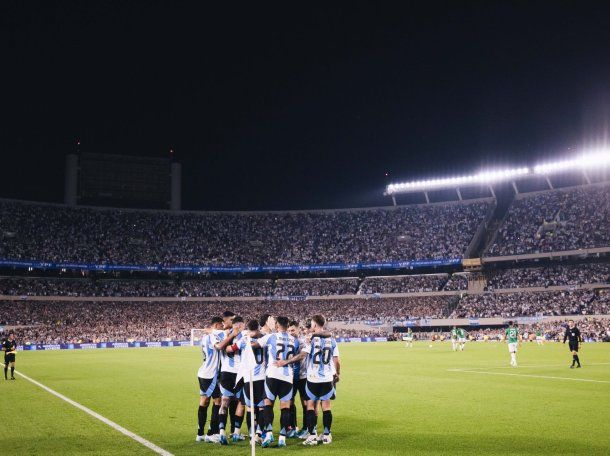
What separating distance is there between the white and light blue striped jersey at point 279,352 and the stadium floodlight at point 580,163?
251 ft

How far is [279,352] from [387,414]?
5.36m

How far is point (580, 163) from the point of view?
7862 cm

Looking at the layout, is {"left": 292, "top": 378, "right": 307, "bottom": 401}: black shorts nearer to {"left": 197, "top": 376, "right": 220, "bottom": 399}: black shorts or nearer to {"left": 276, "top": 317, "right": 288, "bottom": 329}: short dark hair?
{"left": 276, "top": 317, "right": 288, "bottom": 329}: short dark hair

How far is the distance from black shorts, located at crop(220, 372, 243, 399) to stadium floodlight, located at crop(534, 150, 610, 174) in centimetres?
7679

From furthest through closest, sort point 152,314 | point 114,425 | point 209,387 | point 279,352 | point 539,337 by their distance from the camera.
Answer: point 152,314, point 539,337, point 114,425, point 209,387, point 279,352

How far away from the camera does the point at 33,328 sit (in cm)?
7019

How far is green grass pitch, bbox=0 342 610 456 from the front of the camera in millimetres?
11305

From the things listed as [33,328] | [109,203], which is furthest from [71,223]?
[33,328]

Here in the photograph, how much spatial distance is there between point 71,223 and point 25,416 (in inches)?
3031

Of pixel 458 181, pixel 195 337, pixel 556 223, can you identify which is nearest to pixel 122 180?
pixel 195 337

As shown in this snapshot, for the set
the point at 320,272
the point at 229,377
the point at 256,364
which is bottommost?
the point at 229,377

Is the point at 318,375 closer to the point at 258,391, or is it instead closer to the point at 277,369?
the point at 277,369

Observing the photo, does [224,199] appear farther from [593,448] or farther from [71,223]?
[593,448]

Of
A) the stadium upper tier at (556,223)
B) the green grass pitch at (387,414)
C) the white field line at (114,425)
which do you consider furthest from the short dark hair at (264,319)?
the stadium upper tier at (556,223)
